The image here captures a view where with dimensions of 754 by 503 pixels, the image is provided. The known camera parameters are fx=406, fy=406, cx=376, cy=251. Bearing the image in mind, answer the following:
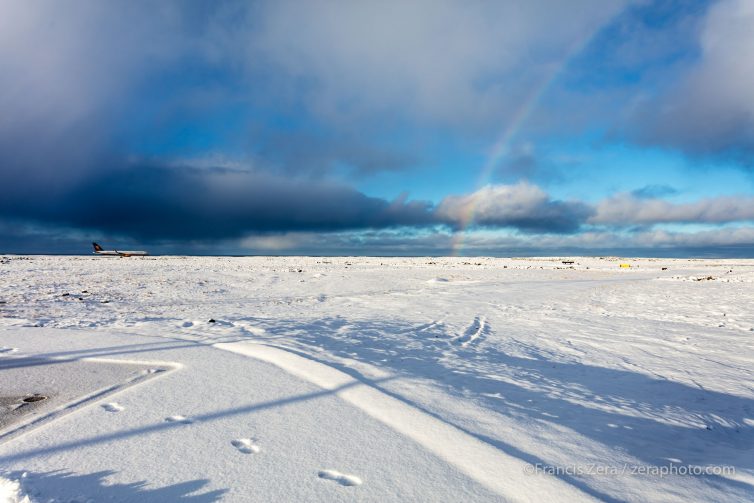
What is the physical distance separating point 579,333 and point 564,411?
5575 millimetres

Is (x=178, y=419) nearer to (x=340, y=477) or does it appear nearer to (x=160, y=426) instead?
(x=160, y=426)

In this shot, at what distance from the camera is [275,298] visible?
1583cm

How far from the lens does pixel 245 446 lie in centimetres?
349

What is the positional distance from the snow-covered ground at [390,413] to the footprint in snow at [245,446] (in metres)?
0.01

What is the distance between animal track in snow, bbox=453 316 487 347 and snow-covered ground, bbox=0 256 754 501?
9cm

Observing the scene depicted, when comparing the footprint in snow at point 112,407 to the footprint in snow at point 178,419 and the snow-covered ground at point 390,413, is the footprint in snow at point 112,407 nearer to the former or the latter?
the snow-covered ground at point 390,413

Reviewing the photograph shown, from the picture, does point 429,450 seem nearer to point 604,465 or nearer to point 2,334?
point 604,465

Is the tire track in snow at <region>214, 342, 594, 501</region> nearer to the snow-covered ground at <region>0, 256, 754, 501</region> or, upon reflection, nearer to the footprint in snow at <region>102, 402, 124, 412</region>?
the snow-covered ground at <region>0, 256, 754, 501</region>

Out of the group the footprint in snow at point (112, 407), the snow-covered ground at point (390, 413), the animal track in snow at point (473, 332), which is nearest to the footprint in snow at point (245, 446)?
the snow-covered ground at point (390, 413)

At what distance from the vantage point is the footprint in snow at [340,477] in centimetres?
296

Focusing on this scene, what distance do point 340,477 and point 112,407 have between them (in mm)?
2778

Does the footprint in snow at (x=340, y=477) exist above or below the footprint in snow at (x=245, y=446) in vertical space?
above

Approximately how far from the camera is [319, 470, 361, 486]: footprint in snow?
2963mm

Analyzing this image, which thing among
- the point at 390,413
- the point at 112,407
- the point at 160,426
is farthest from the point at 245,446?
→ the point at 112,407
